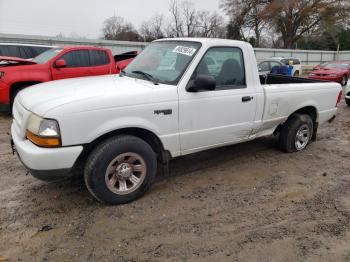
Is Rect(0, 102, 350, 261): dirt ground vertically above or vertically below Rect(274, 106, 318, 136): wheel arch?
below

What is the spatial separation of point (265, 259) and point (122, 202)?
168 cm

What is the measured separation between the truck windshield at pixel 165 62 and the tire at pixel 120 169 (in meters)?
0.92

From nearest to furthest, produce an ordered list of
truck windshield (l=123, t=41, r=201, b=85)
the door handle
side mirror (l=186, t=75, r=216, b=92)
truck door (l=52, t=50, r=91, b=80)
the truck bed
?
side mirror (l=186, t=75, r=216, b=92)
truck windshield (l=123, t=41, r=201, b=85)
the door handle
the truck bed
truck door (l=52, t=50, r=91, b=80)

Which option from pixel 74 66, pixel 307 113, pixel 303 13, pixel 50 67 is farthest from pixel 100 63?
pixel 303 13

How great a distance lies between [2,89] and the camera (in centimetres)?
751

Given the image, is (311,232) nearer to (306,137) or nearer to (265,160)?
(265,160)

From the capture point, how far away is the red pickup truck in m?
7.63

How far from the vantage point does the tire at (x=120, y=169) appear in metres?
3.47

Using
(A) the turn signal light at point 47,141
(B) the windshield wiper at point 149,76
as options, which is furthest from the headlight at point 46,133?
(B) the windshield wiper at point 149,76

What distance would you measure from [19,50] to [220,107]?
30.2ft

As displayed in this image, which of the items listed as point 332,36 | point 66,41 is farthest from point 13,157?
point 332,36

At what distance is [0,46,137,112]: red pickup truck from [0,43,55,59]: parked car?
2.70m

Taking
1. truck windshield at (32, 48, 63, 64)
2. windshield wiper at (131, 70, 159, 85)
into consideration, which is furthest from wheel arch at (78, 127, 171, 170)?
truck windshield at (32, 48, 63, 64)

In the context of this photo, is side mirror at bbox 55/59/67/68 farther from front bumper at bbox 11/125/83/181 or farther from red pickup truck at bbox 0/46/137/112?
front bumper at bbox 11/125/83/181
